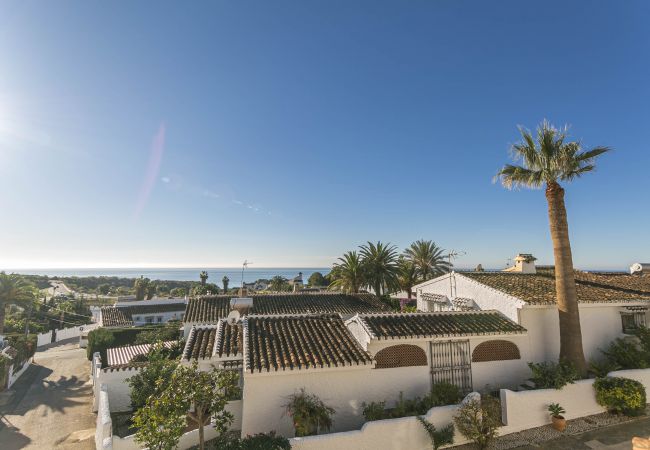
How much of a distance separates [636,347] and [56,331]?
64.6 meters

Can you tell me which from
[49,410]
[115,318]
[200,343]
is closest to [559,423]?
[200,343]

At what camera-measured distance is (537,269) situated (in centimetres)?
2477

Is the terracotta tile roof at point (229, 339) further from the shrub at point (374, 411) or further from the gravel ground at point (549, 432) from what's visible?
the gravel ground at point (549, 432)

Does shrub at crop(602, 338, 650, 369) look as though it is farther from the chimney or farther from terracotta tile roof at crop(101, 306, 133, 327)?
terracotta tile roof at crop(101, 306, 133, 327)

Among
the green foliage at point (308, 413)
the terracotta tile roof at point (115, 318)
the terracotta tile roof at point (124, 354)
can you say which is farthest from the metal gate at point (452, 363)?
the terracotta tile roof at point (115, 318)

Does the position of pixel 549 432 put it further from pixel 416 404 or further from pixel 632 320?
pixel 632 320

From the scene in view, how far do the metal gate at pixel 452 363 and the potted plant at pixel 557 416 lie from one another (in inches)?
119

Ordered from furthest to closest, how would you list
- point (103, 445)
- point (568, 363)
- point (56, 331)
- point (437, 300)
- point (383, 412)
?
point (56, 331), point (437, 300), point (568, 363), point (383, 412), point (103, 445)

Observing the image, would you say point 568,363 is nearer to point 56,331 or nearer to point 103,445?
point 103,445

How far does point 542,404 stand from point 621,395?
327 cm

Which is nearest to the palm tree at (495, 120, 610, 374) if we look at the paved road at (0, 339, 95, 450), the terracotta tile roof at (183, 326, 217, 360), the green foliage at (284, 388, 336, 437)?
the green foliage at (284, 388, 336, 437)

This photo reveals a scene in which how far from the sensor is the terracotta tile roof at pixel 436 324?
14.0m

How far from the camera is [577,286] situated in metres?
A: 18.9

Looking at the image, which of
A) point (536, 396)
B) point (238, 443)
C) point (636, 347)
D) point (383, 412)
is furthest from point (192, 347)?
point (636, 347)
